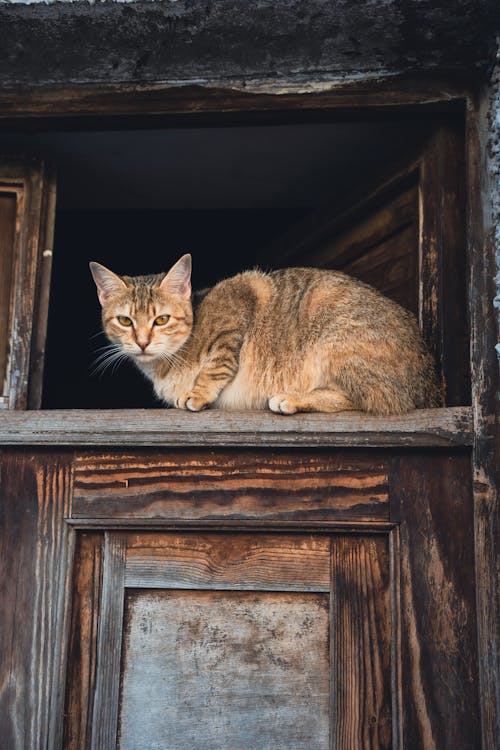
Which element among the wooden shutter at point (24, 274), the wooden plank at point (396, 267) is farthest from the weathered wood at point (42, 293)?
the wooden plank at point (396, 267)

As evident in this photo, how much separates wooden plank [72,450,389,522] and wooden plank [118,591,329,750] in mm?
240

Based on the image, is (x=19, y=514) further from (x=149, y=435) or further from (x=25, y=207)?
(x=25, y=207)

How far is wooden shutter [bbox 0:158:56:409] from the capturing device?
101 inches

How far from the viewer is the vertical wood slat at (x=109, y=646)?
2.20 metres

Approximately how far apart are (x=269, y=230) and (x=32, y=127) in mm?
1699

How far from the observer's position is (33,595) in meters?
2.28

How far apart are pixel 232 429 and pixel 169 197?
4.74ft

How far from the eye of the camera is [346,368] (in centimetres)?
249

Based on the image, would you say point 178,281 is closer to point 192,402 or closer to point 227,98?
point 192,402

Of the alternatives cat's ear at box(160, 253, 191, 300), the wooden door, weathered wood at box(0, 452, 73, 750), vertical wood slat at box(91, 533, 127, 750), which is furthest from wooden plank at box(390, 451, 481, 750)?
cat's ear at box(160, 253, 191, 300)

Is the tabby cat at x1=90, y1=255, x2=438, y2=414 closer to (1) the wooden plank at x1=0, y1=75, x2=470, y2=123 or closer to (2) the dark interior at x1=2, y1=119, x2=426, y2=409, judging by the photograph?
(2) the dark interior at x1=2, y1=119, x2=426, y2=409

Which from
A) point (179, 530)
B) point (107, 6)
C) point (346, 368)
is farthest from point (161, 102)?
point (179, 530)

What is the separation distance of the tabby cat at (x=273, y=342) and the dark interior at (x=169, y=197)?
42cm

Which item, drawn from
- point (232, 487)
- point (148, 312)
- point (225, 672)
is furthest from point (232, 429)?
point (148, 312)
